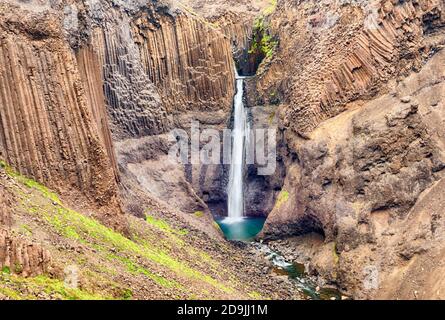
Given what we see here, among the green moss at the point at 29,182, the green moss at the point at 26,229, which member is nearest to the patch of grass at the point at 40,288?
the green moss at the point at 26,229

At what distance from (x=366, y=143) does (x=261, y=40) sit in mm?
20224

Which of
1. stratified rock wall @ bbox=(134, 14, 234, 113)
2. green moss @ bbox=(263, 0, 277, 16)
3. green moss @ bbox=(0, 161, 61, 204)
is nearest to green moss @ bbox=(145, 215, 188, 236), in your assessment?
green moss @ bbox=(0, 161, 61, 204)

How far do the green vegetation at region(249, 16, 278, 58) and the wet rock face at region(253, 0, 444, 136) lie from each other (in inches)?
204

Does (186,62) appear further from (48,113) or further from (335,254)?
(48,113)

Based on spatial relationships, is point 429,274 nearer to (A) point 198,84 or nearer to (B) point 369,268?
(B) point 369,268

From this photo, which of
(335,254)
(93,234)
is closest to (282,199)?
(335,254)

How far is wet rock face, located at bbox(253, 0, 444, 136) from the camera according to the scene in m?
35.2

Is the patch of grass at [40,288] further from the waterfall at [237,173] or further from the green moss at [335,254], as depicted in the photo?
the waterfall at [237,173]

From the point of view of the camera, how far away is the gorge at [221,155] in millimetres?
21750

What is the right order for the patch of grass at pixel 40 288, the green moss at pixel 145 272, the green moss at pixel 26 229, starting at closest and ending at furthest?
the patch of grass at pixel 40 288
the green moss at pixel 26 229
the green moss at pixel 145 272

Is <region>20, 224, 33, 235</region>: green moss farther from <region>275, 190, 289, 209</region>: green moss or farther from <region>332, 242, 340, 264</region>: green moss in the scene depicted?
<region>275, 190, 289, 209</region>: green moss

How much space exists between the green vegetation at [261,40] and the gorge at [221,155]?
0.63 ft

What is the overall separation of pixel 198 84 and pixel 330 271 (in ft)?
70.8

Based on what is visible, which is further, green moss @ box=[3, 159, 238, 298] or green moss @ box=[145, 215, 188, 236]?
green moss @ box=[145, 215, 188, 236]
